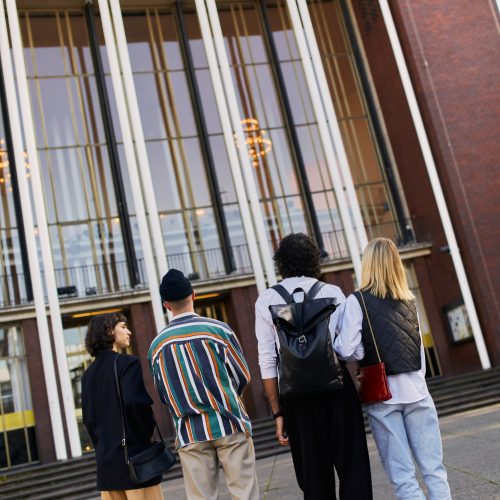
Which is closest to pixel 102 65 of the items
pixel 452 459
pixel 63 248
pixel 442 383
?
pixel 63 248

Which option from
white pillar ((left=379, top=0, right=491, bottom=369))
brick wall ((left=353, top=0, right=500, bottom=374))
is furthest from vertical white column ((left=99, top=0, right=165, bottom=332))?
brick wall ((left=353, top=0, right=500, bottom=374))

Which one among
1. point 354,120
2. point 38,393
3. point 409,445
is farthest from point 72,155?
point 409,445

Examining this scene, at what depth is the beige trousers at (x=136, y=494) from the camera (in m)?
3.63

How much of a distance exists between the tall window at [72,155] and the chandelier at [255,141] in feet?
16.0

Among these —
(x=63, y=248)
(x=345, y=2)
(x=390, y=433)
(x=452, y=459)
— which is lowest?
(x=452, y=459)

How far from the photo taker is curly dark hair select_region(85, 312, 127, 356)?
13.0 feet

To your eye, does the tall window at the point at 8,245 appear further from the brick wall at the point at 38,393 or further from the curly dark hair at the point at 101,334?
the curly dark hair at the point at 101,334

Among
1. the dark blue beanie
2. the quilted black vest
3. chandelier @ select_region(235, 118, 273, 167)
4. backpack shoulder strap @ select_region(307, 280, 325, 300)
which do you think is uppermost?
chandelier @ select_region(235, 118, 273, 167)

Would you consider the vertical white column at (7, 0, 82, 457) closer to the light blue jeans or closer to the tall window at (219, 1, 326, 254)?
the tall window at (219, 1, 326, 254)

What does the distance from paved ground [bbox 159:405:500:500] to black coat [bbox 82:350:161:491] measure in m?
2.55

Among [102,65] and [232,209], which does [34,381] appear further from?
[102,65]

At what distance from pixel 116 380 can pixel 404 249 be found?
61.4ft

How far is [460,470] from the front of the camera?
19.7ft

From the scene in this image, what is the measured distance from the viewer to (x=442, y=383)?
1764cm
